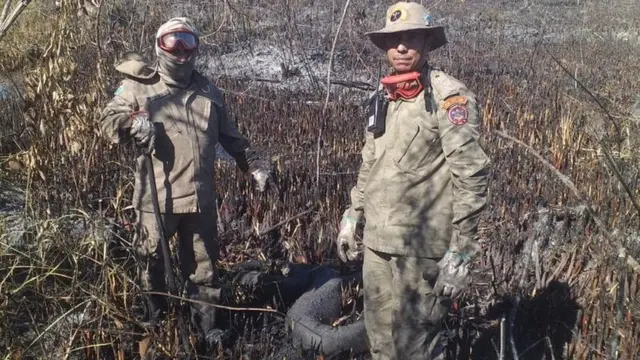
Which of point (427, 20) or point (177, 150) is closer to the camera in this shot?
point (427, 20)

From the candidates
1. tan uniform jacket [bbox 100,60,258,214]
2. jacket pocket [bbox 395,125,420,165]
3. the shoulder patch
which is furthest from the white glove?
the shoulder patch

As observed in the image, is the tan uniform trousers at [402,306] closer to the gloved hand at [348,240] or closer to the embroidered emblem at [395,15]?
the gloved hand at [348,240]

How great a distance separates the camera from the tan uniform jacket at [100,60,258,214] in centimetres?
306

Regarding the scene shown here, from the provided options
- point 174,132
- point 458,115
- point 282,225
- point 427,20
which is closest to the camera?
point 458,115

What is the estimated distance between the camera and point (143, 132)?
288cm

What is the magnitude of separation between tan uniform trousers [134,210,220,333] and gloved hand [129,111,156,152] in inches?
15.9

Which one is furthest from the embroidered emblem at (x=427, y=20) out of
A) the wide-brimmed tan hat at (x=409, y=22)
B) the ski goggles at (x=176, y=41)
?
the ski goggles at (x=176, y=41)

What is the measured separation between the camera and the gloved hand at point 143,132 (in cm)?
288

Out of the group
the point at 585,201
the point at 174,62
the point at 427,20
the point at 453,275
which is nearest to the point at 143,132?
the point at 174,62

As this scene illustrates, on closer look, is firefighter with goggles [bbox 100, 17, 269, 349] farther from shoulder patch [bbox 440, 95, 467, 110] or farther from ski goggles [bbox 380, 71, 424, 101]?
shoulder patch [bbox 440, 95, 467, 110]

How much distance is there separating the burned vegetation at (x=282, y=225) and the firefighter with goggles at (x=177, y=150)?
0.15 meters

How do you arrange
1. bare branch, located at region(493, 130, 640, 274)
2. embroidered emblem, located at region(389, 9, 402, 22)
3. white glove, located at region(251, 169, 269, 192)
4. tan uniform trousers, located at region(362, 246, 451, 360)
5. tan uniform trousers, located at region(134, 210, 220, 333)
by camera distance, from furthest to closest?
1. white glove, located at region(251, 169, 269, 192)
2. tan uniform trousers, located at region(134, 210, 220, 333)
3. tan uniform trousers, located at region(362, 246, 451, 360)
4. embroidered emblem, located at region(389, 9, 402, 22)
5. bare branch, located at region(493, 130, 640, 274)

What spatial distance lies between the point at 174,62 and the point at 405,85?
111cm

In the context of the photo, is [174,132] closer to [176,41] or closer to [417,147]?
[176,41]
